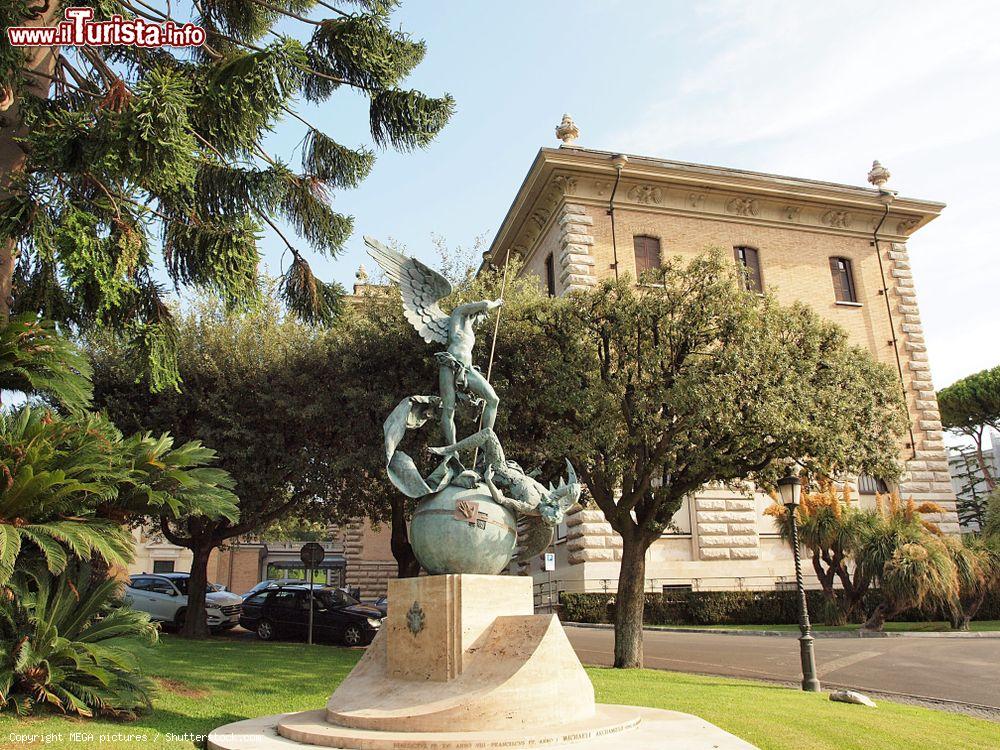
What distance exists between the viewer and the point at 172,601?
805 inches

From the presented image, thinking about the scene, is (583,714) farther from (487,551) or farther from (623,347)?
(623,347)

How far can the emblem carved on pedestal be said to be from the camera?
7279 millimetres

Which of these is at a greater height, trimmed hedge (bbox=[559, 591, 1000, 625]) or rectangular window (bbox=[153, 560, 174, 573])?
→ rectangular window (bbox=[153, 560, 174, 573])

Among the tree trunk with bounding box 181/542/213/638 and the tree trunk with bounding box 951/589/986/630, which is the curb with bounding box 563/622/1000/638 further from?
the tree trunk with bounding box 181/542/213/638

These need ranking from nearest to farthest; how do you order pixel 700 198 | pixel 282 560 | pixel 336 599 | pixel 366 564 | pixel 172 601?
pixel 336 599 → pixel 172 601 → pixel 700 198 → pixel 366 564 → pixel 282 560

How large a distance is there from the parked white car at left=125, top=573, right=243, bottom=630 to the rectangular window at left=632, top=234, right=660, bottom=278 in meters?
16.4

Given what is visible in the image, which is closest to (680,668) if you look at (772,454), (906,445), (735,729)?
(772,454)

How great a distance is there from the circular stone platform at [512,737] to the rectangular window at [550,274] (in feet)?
68.3

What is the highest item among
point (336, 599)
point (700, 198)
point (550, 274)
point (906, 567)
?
point (700, 198)

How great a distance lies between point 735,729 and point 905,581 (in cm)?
1281

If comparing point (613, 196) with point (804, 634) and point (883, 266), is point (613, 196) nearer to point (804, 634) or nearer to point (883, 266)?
point (883, 266)

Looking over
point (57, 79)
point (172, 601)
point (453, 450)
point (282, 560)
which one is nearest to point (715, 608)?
point (172, 601)

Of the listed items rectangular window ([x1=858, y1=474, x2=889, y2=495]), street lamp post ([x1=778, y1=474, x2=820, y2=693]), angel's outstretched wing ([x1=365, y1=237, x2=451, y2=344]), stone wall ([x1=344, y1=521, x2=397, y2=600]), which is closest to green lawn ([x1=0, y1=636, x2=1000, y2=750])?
street lamp post ([x1=778, y1=474, x2=820, y2=693])

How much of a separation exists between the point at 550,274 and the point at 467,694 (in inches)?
864
